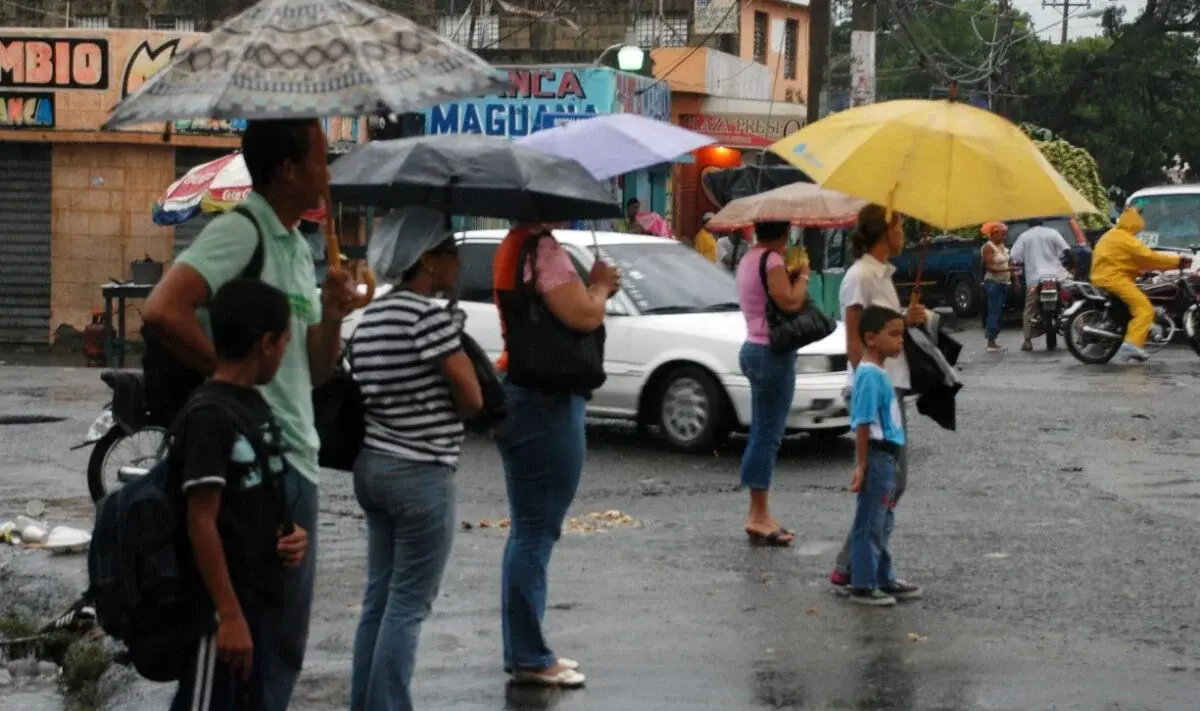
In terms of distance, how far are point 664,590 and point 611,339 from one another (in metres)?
5.37

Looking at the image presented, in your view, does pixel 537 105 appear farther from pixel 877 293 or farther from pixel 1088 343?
pixel 877 293

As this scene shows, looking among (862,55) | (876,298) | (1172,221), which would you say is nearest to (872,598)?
(876,298)

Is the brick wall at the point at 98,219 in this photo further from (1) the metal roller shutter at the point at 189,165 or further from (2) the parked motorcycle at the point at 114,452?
(2) the parked motorcycle at the point at 114,452

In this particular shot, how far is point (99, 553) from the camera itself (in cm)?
426

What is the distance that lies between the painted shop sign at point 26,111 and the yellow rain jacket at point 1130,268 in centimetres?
1441

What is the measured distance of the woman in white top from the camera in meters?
8.49

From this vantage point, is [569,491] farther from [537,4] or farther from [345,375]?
[537,4]

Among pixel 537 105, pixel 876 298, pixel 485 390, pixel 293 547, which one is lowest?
pixel 293 547

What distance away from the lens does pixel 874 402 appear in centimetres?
816

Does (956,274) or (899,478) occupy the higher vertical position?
(956,274)

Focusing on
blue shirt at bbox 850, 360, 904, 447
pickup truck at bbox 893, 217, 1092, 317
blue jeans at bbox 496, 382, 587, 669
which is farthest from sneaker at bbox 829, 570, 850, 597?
pickup truck at bbox 893, 217, 1092, 317

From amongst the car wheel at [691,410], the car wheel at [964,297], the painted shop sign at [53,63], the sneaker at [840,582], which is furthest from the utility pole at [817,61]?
the sneaker at [840,582]

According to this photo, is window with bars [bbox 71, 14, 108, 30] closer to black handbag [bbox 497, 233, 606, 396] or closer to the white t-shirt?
the white t-shirt

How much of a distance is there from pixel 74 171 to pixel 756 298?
1830cm
